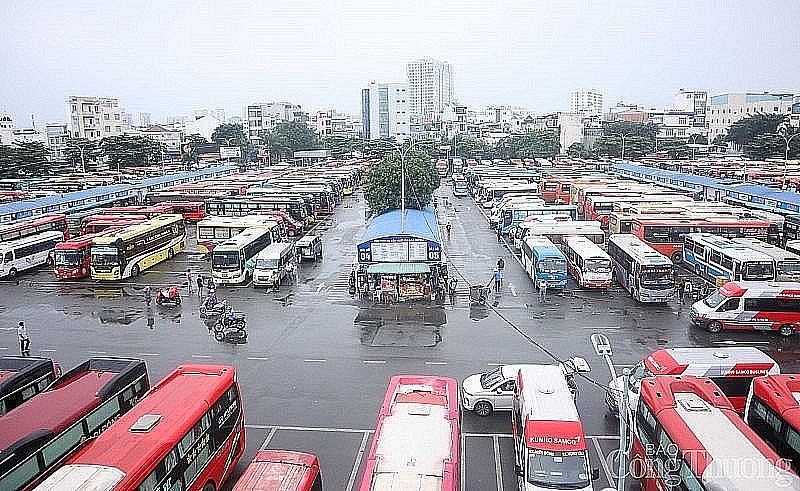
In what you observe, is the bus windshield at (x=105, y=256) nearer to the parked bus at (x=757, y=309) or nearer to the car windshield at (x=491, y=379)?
the car windshield at (x=491, y=379)

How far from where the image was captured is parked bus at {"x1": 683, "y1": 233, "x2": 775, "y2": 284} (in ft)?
74.9

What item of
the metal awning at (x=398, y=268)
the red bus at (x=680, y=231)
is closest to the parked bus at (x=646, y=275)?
the red bus at (x=680, y=231)

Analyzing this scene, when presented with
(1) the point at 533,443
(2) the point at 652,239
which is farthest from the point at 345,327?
(2) the point at 652,239

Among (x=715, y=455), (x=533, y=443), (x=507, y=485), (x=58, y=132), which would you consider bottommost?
(x=507, y=485)

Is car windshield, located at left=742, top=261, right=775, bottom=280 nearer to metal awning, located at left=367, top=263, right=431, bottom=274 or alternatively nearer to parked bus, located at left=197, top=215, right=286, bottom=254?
metal awning, located at left=367, top=263, right=431, bottom=274

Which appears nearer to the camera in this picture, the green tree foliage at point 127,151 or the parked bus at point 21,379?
the parked bus at point 21,379

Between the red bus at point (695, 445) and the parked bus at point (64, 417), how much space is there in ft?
31.9

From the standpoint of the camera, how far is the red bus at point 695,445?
8328 millimetres

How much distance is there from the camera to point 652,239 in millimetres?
29781

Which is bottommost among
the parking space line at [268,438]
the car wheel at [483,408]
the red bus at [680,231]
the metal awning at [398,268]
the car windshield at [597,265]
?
the parking space line at [268,438]

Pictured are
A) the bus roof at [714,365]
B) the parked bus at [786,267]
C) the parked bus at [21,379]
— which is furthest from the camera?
the parked bus at [786,267]

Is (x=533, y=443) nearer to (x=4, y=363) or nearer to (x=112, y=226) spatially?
(x=4, y=363)

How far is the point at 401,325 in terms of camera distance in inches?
829

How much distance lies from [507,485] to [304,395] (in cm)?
592
